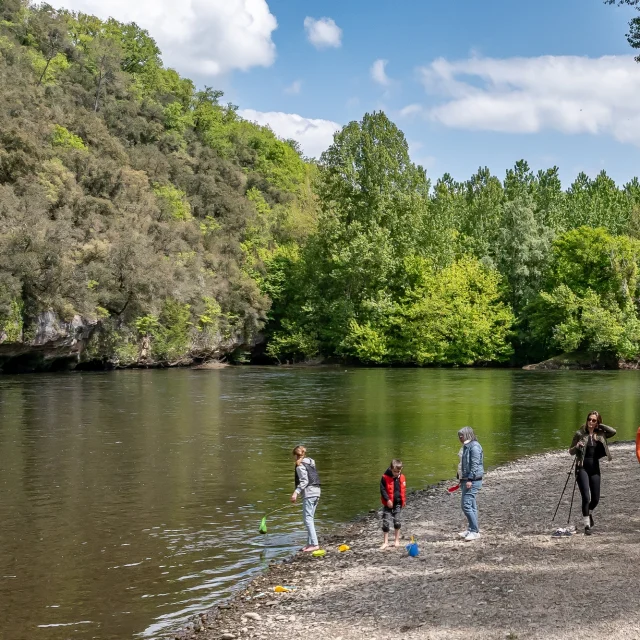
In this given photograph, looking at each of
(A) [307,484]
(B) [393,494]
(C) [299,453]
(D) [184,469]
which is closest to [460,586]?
(B) [393,494]

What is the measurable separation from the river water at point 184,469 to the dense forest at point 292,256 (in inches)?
796

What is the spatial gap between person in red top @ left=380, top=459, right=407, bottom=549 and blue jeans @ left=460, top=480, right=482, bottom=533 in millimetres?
1207

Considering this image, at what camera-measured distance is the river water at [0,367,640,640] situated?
45.0ft

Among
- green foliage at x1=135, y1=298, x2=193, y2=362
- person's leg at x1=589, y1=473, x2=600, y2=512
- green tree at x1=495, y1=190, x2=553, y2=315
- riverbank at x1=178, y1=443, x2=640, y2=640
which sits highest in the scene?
green tree at x1=495, y1=190, x2=553, y2=315

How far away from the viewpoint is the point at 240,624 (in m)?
11.8

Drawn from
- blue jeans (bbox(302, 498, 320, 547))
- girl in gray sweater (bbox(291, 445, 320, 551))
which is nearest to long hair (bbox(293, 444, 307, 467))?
girl in gray sweater (bbox(291, 445, 320, 551))

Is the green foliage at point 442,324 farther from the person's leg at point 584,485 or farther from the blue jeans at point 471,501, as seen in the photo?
the blue jeans at point 471,501

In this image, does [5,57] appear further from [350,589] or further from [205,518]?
[350,589]

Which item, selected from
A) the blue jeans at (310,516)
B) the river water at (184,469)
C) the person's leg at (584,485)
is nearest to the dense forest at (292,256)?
the river water at (184,469)

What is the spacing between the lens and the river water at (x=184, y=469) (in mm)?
13703

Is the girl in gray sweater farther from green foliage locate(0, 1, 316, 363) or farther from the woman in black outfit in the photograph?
green foliage locate(0, 1, 316, 363)

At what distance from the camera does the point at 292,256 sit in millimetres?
101000

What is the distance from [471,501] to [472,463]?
0.86 metres

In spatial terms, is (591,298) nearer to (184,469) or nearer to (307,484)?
(184,469)
